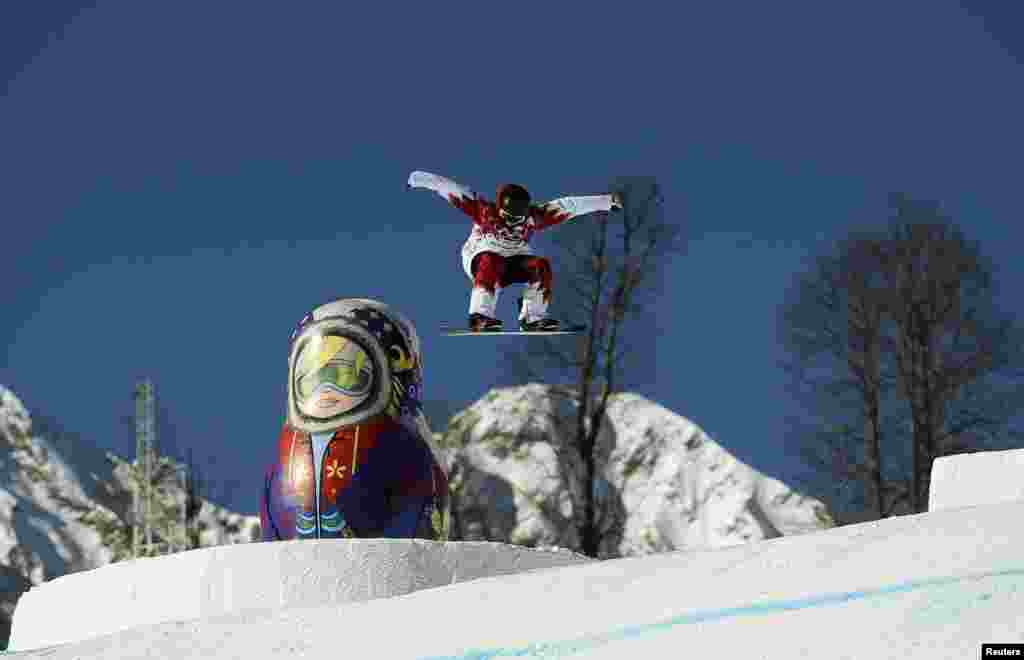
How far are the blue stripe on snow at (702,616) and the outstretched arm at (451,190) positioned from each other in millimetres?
5263

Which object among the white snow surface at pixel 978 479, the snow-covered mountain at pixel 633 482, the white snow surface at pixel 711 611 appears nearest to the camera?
the white snow surface at pixel 711 611

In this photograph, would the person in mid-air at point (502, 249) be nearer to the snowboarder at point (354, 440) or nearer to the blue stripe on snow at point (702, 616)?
the snowboarder at point (354, 440)

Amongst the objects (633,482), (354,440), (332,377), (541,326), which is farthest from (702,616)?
(633,482)

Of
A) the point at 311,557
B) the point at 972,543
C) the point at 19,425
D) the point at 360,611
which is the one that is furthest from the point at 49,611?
the point at 19,425

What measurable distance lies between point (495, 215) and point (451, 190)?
37 cm

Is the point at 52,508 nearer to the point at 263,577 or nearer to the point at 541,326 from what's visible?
the point at 541,326

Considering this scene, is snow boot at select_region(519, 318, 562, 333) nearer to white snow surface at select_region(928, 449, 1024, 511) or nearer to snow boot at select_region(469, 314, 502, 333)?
snow boot at select_region(469, 314, 502, 333)

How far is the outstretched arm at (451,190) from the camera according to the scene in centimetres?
1203

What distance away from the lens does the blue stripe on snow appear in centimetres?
688

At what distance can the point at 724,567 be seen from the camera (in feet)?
25.3

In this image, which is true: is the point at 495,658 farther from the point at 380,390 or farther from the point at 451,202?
the point at 451,202

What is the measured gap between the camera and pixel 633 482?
1227 inches

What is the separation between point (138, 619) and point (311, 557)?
106cm
